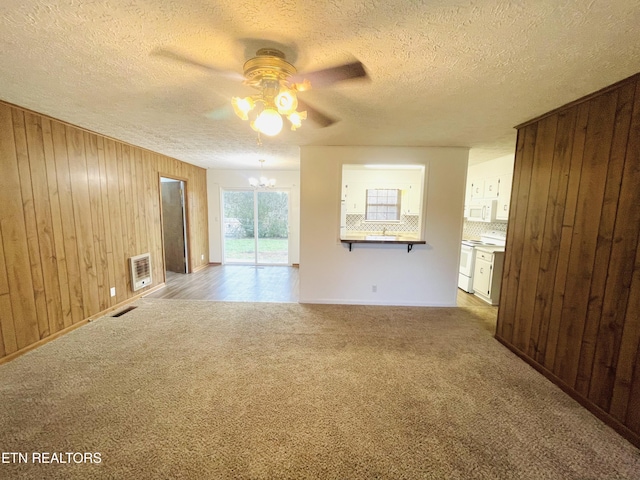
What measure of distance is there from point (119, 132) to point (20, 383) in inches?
111

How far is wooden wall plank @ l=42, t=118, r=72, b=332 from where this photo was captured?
2.73m

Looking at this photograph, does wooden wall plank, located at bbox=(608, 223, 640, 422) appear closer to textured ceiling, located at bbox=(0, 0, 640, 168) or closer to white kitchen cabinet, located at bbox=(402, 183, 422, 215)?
textured ceiling, located at bbox=(0, 0, 640, 168)

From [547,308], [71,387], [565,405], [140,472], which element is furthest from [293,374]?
[547,308]

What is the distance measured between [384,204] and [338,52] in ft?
14.9

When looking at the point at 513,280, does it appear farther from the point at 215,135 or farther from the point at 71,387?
the point at 71,387

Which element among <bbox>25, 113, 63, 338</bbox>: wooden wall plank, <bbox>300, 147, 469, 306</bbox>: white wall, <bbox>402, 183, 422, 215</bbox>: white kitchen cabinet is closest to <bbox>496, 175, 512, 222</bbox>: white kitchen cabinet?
<bbox>300, 147, 469, 306</bbox>: white wall

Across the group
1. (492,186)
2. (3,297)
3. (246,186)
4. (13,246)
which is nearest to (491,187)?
(492,186)

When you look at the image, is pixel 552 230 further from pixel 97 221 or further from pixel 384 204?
pixel 97 221

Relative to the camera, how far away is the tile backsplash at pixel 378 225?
579 cm

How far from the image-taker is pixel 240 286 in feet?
16.3

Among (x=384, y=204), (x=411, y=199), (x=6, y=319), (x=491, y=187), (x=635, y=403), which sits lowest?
(x=635, y=403)

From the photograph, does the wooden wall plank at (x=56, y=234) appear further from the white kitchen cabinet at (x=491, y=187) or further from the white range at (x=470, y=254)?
the white kitchen cabinet at (x=491, y=187)

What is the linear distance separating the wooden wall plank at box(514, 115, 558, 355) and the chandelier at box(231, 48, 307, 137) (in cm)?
243

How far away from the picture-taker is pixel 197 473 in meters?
1.44
